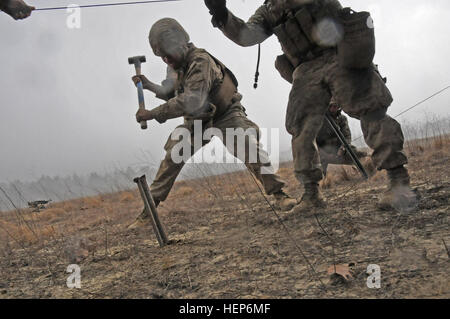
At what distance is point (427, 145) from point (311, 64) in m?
6.39

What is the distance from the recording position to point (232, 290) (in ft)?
5.04

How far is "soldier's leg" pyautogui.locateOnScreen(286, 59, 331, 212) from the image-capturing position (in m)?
2.86

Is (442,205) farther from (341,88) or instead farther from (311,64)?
(311,64)

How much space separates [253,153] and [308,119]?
87cm

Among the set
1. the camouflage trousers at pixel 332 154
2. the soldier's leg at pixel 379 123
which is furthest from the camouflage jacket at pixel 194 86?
the camouflage trousers at pixel 332 154

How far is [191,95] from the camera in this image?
3.27m

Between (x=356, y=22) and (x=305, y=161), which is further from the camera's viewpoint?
(x=305, y=161)

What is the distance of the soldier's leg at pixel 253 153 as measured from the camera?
11.8 feet

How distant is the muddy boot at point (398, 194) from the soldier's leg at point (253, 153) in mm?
1052

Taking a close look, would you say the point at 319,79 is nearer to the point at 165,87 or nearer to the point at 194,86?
the point at 194,86

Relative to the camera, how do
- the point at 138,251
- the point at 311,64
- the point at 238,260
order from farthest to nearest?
the point at 311,64 → the point at 138,251 → the point at 238,260

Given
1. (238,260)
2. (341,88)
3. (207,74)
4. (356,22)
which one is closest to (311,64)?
(341,88)
